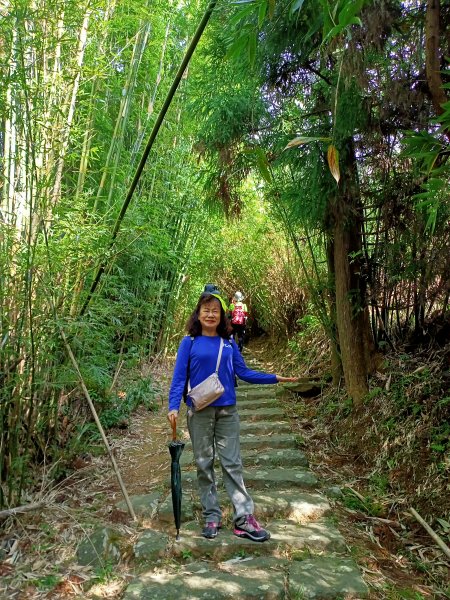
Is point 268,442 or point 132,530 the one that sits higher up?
point 268,442

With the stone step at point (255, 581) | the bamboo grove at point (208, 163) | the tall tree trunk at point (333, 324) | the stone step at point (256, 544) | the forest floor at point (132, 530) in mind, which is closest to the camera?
the stone step at point (255, 581)

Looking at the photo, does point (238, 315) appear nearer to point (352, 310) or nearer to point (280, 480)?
point (352, 310)

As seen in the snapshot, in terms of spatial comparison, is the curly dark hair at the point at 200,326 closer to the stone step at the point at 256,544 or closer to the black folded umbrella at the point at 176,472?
the black folded umbrella at the point at 176,472

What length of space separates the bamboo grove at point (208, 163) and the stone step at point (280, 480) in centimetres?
98

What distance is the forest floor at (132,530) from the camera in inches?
84.4

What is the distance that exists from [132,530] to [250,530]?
26.6 inches

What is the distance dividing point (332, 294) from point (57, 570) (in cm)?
312

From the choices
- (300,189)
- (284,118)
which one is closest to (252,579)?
(300,189)

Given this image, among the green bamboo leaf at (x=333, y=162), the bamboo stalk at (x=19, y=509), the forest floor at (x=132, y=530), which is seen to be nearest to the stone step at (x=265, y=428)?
the forest floor at (x=132, y=530)

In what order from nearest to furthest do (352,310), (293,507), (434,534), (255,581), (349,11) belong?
(349,11), (255,581), (434,534), (293,507), (352,310)

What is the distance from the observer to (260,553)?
232 centimetres

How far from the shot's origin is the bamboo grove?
2.45m

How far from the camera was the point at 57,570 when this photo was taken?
2.25 metres

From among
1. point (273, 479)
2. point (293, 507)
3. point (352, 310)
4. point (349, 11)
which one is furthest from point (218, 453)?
point (349, 11)
